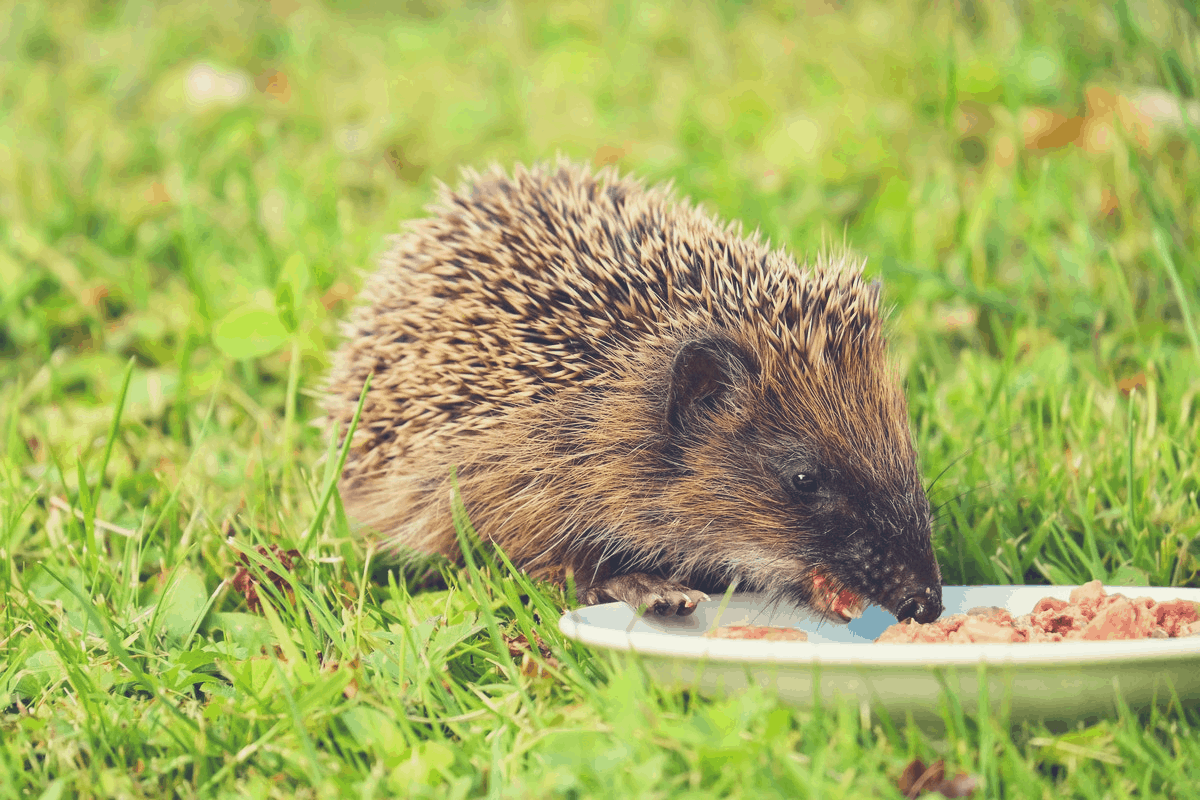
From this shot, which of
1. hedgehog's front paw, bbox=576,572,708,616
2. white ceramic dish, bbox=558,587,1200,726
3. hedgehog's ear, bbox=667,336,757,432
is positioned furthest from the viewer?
hedgehog's ear, bbox=667,336,757,432

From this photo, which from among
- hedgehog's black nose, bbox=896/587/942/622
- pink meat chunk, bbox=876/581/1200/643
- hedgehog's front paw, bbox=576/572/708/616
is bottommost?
hedgehog's front paw, bbox=576/572/708/616

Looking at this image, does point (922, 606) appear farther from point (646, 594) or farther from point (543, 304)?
point (543, 304)

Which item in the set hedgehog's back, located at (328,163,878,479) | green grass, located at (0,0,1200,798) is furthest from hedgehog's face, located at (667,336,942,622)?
green grass, located at (0,0,1200,798)

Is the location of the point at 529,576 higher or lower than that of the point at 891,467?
lower

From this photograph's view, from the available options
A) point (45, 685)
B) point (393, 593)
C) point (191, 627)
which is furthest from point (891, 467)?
point (45, 685)

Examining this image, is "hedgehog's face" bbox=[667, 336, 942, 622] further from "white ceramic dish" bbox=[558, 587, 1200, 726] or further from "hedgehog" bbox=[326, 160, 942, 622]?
"white ceramic dish" bbox=[558, 587, 1200, 726]

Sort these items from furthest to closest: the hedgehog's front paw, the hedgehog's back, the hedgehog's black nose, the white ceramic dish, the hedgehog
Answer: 1. the hedgehog's back
2. the hedgehog
3. the hedgehog's front paw
4. the hedgehog's black nose
5. the white ceramic dish

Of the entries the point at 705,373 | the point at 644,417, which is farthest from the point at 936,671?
the point at 644,417

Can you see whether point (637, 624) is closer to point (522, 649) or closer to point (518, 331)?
point (522, 649)
